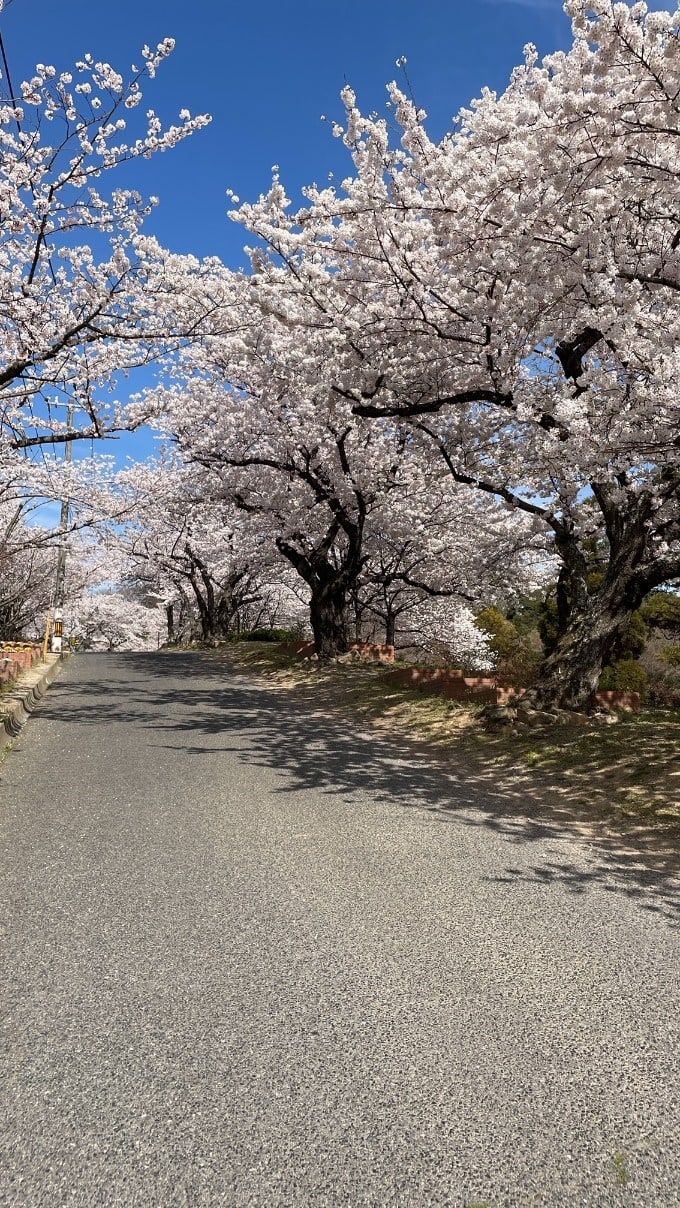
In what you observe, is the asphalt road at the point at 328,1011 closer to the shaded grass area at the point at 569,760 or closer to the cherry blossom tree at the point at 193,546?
the shaded grass area at the point at 569,760

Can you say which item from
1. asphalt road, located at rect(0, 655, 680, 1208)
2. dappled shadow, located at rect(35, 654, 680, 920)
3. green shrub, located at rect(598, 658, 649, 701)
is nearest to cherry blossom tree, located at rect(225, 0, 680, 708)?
dappled shadow, located at rect(35, 654, 680, 920)

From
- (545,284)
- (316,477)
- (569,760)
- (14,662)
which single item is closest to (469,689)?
(569,760)

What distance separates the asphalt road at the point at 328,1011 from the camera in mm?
2021

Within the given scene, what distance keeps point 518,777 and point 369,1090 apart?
5407 mm

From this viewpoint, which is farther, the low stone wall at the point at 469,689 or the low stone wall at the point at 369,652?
the low stone wall at the point at 369,652

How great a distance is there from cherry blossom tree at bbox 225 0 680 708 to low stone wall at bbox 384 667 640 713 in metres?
1.07

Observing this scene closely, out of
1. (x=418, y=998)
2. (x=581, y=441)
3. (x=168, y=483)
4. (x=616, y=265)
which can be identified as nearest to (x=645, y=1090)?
(x=418, y=998)

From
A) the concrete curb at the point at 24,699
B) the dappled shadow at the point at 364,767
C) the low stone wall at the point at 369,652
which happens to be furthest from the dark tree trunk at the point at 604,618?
the low stone wall at the point at 369,652

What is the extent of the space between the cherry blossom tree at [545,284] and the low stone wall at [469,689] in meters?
1.07

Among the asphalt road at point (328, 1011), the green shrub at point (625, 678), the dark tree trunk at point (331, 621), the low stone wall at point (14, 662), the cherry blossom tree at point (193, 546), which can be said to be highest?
the cherry blossom tree at point (193, 546)

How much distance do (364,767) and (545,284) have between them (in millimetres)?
5894

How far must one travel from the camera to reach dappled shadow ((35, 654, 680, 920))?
477cm

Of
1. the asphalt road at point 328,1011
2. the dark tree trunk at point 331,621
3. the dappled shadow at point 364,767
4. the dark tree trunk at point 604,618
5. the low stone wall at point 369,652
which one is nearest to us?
the asphalt road at point 328,1011

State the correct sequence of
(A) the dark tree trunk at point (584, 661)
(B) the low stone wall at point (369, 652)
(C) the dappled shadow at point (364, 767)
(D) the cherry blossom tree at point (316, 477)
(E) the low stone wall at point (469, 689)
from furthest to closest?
(B) the low stone wall at point (369, 652) < (D) the cherry blossom tree at point (316, 477) < (E) the low stone wall at point (469, 689) < (A) the dark tree trunk at point (584, 661) < (C) the dappled shadow at point (364, 767)
